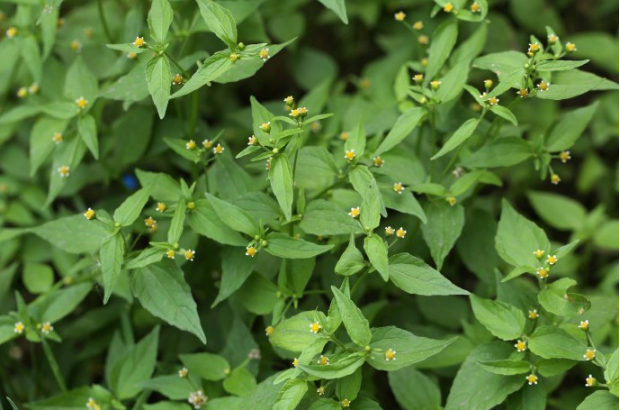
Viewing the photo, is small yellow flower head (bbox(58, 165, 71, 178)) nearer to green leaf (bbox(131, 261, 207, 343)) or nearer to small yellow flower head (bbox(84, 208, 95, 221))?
small yellow flower head (bbox(84, 208, 95, 221))

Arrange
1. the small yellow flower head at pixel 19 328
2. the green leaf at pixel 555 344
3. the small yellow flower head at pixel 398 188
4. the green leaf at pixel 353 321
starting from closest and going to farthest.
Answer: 1. the green leaf at pixel 353 321
2. the green leaf at pixel 555 344
3. the small yellow flower head at pixel 398 188
4. the small yellow flower head at pixel 19 328

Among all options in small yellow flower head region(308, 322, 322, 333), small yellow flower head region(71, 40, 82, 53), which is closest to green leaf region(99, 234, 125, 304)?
small yellow flower head region(308, 322, 322, 333)

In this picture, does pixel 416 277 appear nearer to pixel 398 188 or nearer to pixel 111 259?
pixel 398 188

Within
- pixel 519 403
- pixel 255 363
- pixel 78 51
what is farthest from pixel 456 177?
pixel 78 51

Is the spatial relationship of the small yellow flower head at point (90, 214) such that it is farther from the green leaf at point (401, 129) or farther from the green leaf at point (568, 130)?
the green leaf at point (568, 130)

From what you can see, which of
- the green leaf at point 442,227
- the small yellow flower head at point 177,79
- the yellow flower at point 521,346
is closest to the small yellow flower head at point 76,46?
the small yellow flower head at point 177,79

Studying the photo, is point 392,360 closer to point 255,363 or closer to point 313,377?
point 313,377

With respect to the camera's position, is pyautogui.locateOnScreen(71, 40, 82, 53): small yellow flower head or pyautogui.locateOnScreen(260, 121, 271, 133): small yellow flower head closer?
pyautogui.locateOnScreen(260, 121, 271, 133): small yellow flower head

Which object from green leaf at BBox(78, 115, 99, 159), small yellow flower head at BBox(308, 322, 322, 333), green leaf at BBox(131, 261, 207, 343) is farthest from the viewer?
green leaf at BBox(78, 115, 99, 159)
